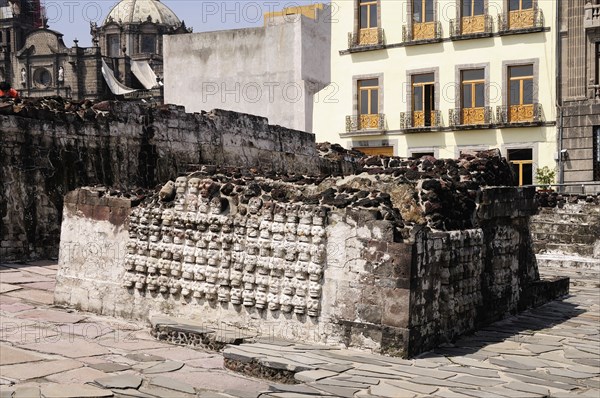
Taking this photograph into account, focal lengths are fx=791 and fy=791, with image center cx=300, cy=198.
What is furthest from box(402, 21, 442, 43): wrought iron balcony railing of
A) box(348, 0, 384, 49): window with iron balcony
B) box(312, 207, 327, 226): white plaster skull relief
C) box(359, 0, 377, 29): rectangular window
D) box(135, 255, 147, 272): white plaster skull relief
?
box(312, 207, 327, 226): white plaster skull relief

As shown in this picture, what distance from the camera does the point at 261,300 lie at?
7.20m

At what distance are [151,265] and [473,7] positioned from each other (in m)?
19.7

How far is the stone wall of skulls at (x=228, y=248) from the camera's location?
698 cm

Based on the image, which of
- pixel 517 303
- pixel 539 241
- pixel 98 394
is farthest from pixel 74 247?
pixel 539 241

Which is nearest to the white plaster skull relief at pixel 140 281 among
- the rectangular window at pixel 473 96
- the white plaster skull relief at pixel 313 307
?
the white plaster skull relief at pixel 313 307

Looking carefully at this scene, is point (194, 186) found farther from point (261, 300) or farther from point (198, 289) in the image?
point (261, 300)

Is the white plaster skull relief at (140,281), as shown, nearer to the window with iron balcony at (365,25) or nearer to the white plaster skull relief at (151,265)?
the white plaster skull relief at (151,265)

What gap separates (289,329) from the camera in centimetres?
704

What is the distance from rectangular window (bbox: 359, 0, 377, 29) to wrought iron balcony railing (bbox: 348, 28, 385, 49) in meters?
0.22

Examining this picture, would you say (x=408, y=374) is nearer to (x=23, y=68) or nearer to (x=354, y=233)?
(x=354, y=233)

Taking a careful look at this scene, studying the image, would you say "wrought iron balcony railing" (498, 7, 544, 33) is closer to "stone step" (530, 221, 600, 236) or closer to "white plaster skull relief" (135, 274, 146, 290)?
"stone step" (530, 221, 600, 236)

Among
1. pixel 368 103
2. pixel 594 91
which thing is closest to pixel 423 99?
pixel 368 103

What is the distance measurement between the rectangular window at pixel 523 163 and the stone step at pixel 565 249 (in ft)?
30.2

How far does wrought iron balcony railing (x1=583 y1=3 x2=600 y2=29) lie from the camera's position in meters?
22.8
